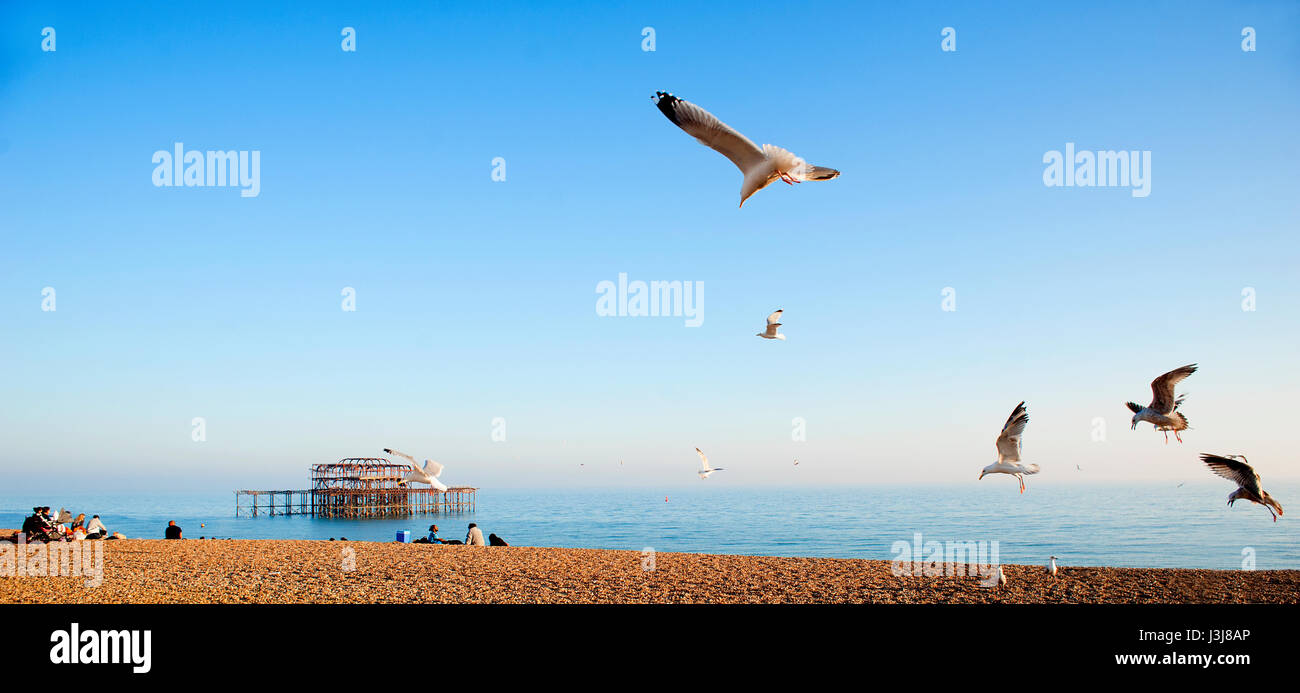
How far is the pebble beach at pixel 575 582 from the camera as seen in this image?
1241 cm

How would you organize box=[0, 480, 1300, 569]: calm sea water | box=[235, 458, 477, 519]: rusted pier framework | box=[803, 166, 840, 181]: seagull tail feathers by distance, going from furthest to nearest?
1. box=[235, 458, 477, 519]: rusted pier framework
2. box=[0, 480, 1300, 569]: calm sea water
3. box=[803, 166, 840, 181]: seagull tail feathers

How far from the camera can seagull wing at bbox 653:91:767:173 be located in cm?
909

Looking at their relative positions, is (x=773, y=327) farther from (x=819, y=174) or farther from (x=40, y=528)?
(x=40, y=528)

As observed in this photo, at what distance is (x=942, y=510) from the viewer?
76.2m

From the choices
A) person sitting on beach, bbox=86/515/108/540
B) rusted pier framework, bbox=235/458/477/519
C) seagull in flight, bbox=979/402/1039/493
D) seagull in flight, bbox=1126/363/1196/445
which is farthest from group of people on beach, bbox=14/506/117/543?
rusted pier framework, bbox=235/458/477/519

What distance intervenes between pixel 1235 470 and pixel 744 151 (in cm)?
945

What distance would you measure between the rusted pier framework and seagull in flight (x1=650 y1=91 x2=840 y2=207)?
6575 cm

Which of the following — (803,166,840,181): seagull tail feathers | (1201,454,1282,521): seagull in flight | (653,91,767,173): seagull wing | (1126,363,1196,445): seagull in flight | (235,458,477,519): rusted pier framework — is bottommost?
(235,458,477,519): rusted pier framework

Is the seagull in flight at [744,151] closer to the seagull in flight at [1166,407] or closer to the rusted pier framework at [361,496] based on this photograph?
the seagull in flight at [1166,407]

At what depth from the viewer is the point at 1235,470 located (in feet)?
40.2

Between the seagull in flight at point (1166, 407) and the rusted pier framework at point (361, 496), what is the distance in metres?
64.8

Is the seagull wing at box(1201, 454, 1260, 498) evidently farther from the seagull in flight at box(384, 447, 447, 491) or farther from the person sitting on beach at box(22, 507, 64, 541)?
the person sitting on beach at box(22, 507, 64, 541)

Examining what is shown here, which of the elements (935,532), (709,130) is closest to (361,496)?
(935,532)
